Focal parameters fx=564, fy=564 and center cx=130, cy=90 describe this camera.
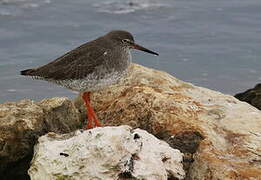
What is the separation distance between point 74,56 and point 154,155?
225cm

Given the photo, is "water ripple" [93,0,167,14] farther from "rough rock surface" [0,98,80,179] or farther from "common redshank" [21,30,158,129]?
"rough rock surface" [0,98,80,179]

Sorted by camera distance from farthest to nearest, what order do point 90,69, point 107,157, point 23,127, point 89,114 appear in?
point 89,114 < point 90,69 < point 23,127 < point 107,157

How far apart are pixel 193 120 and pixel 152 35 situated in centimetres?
878

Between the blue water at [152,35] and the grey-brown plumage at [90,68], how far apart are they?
5053 mm

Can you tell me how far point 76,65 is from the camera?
793cm

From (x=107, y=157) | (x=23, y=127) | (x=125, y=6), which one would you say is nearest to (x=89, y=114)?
(x=23, y=127)

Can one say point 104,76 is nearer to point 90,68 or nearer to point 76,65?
point 90,68

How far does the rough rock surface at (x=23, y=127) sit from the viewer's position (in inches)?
293

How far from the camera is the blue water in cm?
1409

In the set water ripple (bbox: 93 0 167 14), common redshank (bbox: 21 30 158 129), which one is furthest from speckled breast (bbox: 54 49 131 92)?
water ripple (bbox: 93 0 167 14)

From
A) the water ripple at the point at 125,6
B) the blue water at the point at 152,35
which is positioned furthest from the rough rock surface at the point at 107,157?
the water ripple at the point at 125,6

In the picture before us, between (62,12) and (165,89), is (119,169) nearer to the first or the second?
(165,89)

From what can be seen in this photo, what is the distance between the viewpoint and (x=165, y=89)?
8.96 metres

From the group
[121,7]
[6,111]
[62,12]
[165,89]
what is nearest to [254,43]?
[121,7]
